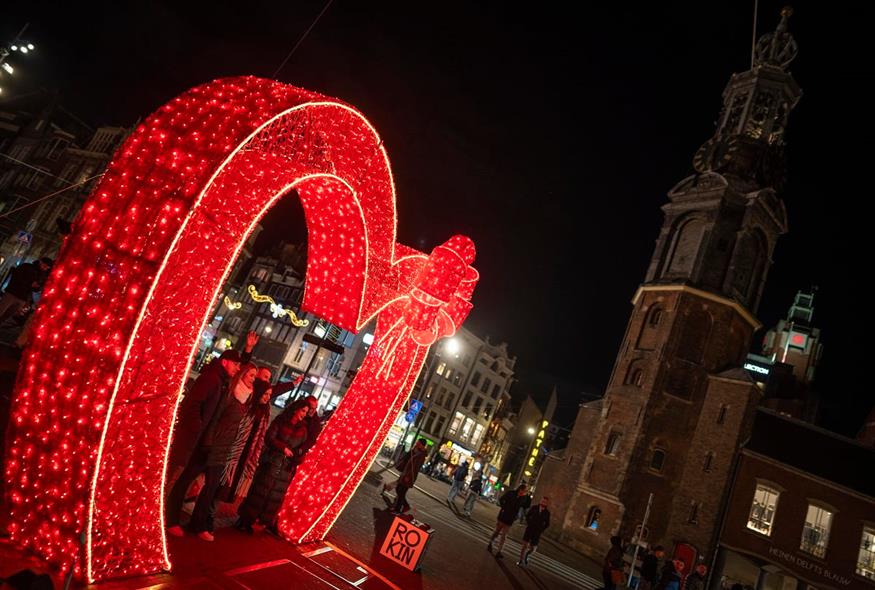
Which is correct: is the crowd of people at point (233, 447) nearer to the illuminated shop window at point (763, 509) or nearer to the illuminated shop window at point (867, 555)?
the illuminated shop window at point (763, 509)

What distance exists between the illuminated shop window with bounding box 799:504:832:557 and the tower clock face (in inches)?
815

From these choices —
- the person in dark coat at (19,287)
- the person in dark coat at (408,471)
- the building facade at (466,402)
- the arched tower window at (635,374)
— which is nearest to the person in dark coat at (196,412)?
the person in dark coat at (408,471)

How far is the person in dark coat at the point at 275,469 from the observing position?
19.3 ft

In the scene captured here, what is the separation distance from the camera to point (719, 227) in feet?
97.1

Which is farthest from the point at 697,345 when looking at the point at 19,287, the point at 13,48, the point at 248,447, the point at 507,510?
the point at 13,48

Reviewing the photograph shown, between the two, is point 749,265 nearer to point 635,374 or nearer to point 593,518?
point 635,374

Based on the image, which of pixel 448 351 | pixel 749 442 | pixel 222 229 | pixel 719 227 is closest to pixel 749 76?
pixel 719 227

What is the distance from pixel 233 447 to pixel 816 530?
27656 mm

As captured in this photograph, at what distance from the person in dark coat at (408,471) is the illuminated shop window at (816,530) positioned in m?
22.0

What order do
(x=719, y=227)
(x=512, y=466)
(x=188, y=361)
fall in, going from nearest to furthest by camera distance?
(x=188, y=361) → (x=719, y=227) → (x=512, y=466)

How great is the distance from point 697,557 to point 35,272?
27733 millimetres

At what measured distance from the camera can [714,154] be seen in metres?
32.2

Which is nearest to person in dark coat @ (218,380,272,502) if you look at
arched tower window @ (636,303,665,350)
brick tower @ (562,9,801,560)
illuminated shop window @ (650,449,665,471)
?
brick tower @ (562,9,801,560)

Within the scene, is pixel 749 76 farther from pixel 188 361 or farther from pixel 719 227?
pixel 188 361
